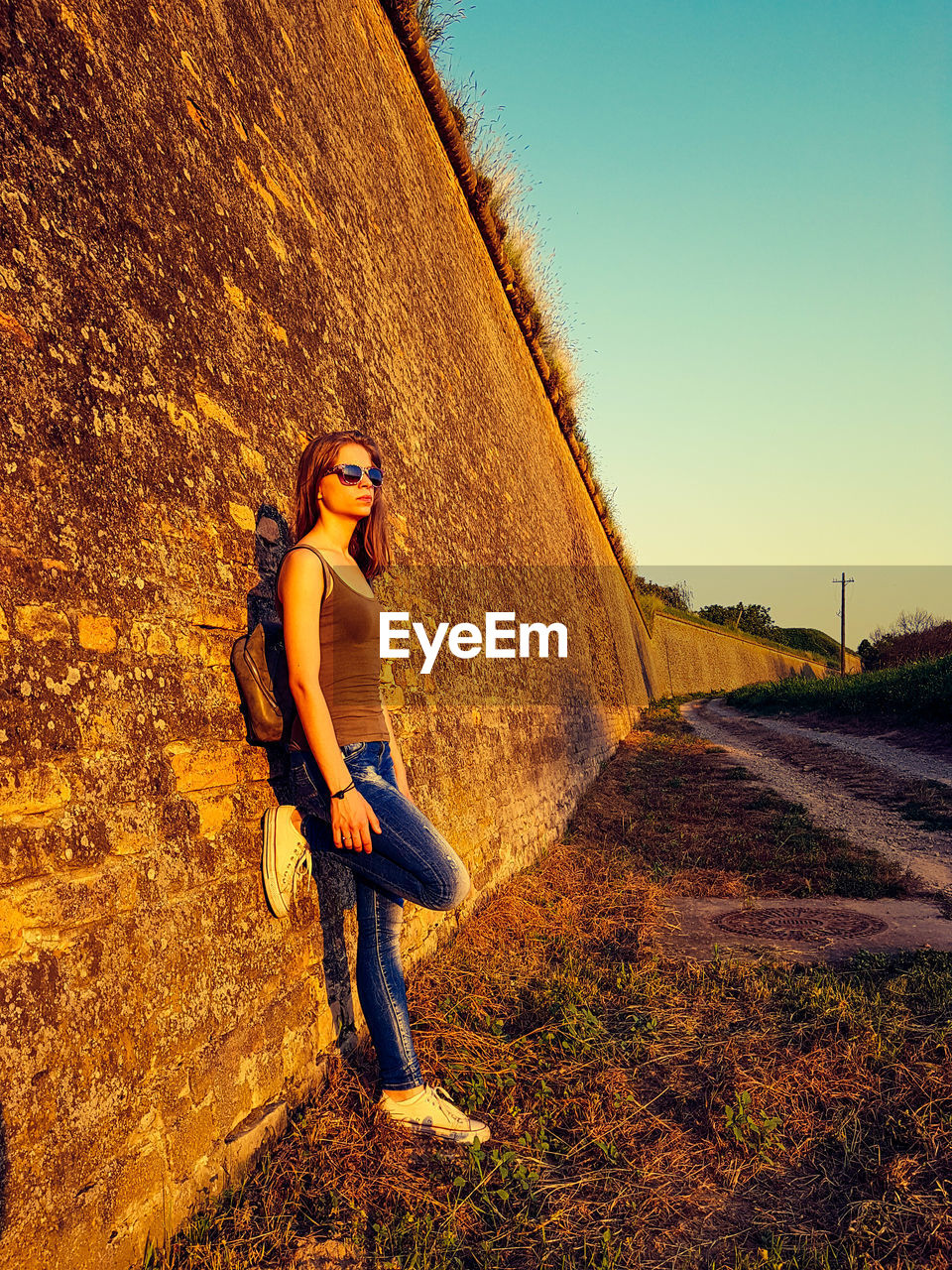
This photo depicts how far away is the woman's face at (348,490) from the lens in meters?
2.50

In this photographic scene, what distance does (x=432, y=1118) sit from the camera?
2.42m

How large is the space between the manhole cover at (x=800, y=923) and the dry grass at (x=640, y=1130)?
58 centimetres

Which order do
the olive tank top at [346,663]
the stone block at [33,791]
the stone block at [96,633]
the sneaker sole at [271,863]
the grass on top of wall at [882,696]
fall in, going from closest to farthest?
the stone block at [33,791] < the stone block at [96,633] < the olive tank top at [346,663] < the sneaker sole at [271,863] < the grass on top of wall at [882,696]

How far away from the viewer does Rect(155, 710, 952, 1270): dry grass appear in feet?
6.57

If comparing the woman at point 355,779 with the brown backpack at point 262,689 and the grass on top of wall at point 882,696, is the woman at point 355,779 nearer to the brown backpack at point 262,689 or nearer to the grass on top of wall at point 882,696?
the brown backpack at point 262,689

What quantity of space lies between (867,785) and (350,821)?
9.07m

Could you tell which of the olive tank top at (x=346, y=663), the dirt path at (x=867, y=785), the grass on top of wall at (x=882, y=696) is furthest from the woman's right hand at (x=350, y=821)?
the grass on top of wall at (x=882, y=696)

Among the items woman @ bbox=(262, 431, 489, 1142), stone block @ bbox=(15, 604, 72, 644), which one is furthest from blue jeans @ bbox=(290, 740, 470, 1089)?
stone block @ bbox=(15, 604, 72, 644)

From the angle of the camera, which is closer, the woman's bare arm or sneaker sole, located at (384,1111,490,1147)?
the woman's bare arm

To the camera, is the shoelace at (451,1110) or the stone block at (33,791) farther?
the shoelace at (451,1110)

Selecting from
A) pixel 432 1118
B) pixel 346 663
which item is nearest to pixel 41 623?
pixel 346 663

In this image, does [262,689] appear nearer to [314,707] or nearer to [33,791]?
[314,707]

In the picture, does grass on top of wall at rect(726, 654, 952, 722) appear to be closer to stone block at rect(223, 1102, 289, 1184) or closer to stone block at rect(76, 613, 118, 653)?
stone block at rect(223, 1102, 289, 1184)

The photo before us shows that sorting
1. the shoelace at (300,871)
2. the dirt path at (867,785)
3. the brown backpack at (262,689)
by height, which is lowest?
the dirt path at (867,785)
